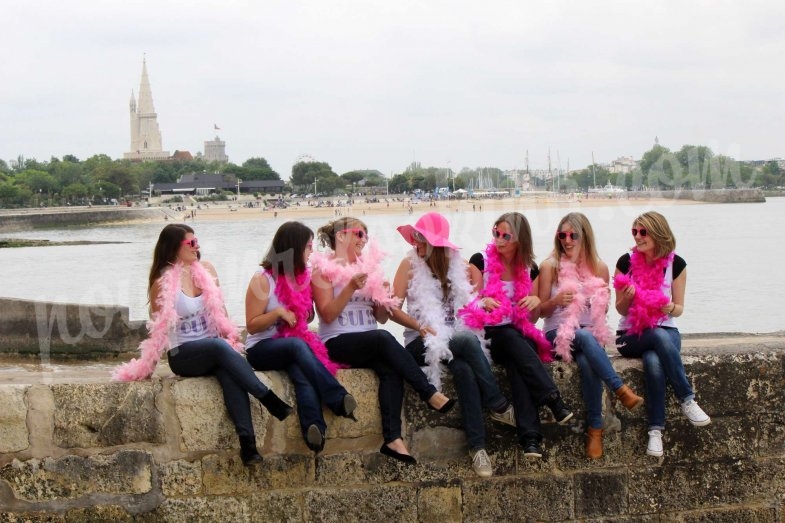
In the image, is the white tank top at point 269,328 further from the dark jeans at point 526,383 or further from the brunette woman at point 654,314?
the brunette woman at point 654,314

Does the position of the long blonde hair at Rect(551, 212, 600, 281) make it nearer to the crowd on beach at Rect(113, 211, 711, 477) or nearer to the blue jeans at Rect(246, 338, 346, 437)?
the crowd on beach at Rect(113, 211, 711, 477)

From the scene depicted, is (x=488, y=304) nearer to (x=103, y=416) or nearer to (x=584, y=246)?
(x=584, y=246)

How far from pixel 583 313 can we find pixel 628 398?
1.76 ft

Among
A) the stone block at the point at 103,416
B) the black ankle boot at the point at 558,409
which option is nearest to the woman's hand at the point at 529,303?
the black ankle boot at the point at 558,409

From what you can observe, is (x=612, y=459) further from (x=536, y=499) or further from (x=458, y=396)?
(x=458, y=396)

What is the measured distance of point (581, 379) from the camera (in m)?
4.40

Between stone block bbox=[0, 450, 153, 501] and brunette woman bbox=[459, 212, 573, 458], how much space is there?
1732 millimetres

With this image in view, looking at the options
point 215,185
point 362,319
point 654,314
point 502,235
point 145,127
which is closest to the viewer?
point 362,319

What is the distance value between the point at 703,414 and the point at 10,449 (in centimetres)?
326

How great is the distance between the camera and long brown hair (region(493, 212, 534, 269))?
15.4 feet

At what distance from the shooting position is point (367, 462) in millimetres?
4211

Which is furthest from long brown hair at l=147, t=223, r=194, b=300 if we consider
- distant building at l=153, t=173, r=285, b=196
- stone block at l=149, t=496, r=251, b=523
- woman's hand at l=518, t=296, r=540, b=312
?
distant building at l=153, t=173, r=285, b=196

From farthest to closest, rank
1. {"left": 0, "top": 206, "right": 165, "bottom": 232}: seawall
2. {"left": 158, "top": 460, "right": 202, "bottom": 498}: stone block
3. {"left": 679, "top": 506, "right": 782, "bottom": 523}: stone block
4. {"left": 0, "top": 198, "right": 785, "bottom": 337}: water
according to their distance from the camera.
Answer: {"left": 0, "top": 206, "right": 165, "bottom": 232}: seawall, {"left": 0, "top": 198, "right": 785, "bottom": 337}: water, {"left": 679, "top": 506, "right": 782, "bottom": 523}: stone block, {"left": 158, "top": 460, "right": 202, "bottom": 498}: stone block

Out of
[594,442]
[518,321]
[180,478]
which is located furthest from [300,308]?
[594,442]
